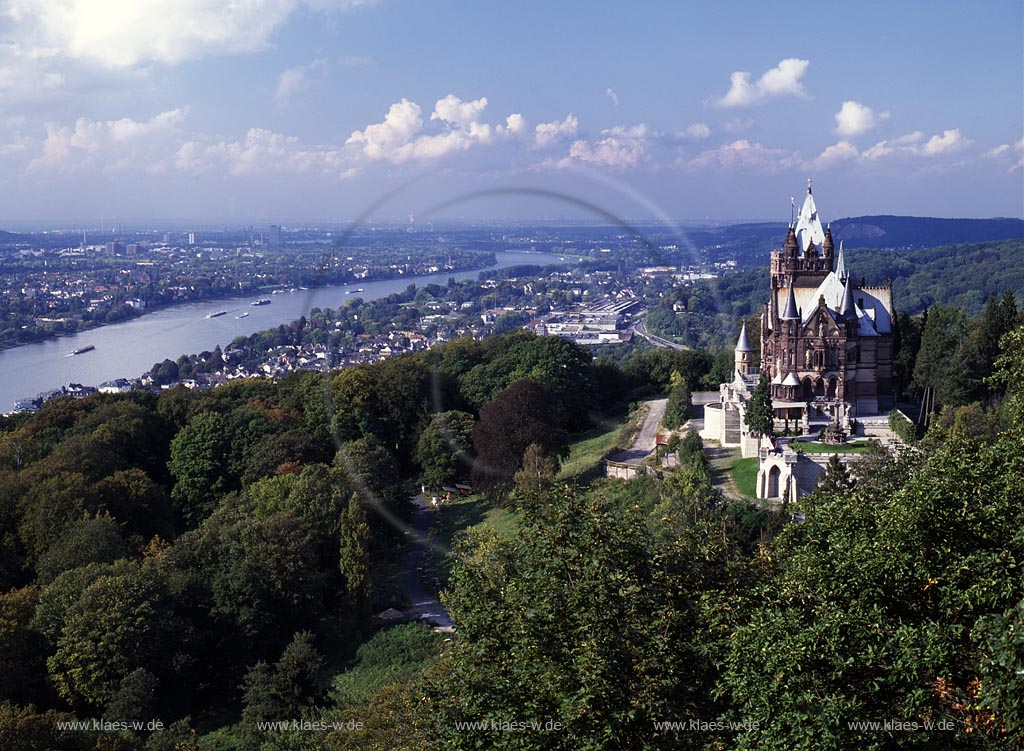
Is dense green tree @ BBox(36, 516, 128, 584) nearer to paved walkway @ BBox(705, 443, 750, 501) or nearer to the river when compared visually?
paved walkway @ BBox(705, 443, 750, 501)

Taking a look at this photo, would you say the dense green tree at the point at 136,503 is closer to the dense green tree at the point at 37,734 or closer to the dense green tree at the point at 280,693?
the dense green tree at the point at 280,693

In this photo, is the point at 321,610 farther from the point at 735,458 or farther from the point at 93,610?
the point at 735,458

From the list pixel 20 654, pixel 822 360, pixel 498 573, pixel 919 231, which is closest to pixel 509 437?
pixel 822 360

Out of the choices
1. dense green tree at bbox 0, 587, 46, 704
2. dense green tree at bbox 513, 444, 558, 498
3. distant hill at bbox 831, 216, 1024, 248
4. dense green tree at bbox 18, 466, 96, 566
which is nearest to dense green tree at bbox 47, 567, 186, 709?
dense green tree at bbox 0, 587, 46, 704

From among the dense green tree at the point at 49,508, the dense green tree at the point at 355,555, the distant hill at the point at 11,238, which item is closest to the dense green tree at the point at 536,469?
the dense green tree at the point at 355,555

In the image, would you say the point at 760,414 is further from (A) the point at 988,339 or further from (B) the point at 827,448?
(A) the point at 988,339

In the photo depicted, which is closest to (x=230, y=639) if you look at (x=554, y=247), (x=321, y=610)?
(x=321, y=610)
